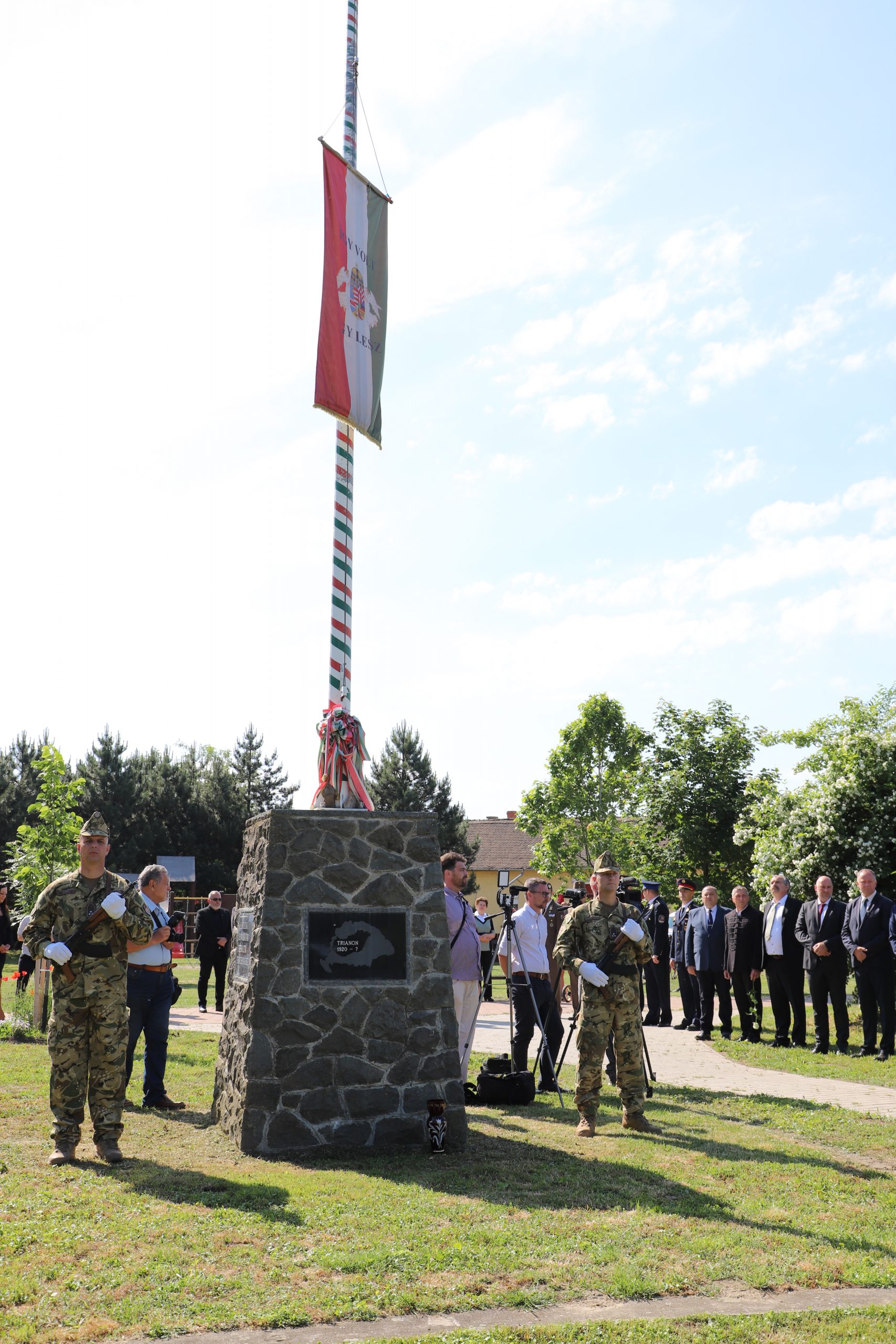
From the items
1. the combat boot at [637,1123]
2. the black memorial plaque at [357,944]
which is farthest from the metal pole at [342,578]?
the combat boot at [637,1123]

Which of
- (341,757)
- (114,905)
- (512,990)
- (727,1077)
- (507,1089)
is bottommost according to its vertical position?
(727,1077)

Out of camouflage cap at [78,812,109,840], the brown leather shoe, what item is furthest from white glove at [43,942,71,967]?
the brown leather shoe

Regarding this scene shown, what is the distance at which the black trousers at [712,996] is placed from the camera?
48.7 ft

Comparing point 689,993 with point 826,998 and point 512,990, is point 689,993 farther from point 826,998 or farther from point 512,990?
point 512,990

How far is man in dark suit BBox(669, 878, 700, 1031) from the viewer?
15711mm

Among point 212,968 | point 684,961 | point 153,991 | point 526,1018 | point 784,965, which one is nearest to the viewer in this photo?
point 153,991

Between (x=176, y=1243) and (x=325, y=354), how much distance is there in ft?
23.9

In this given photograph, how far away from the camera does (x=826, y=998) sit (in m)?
13.8

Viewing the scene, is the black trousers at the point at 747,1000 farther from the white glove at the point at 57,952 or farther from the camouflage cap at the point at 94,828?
the white glove at the point at 57,952

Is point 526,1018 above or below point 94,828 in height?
below

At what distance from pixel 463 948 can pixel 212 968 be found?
9.55 m

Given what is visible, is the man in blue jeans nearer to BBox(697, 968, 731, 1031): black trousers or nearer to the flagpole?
the flagpole

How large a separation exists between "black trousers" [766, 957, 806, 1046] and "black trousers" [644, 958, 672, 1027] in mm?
2375

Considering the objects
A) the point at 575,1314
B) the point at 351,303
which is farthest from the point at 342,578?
the point at 575,1314
